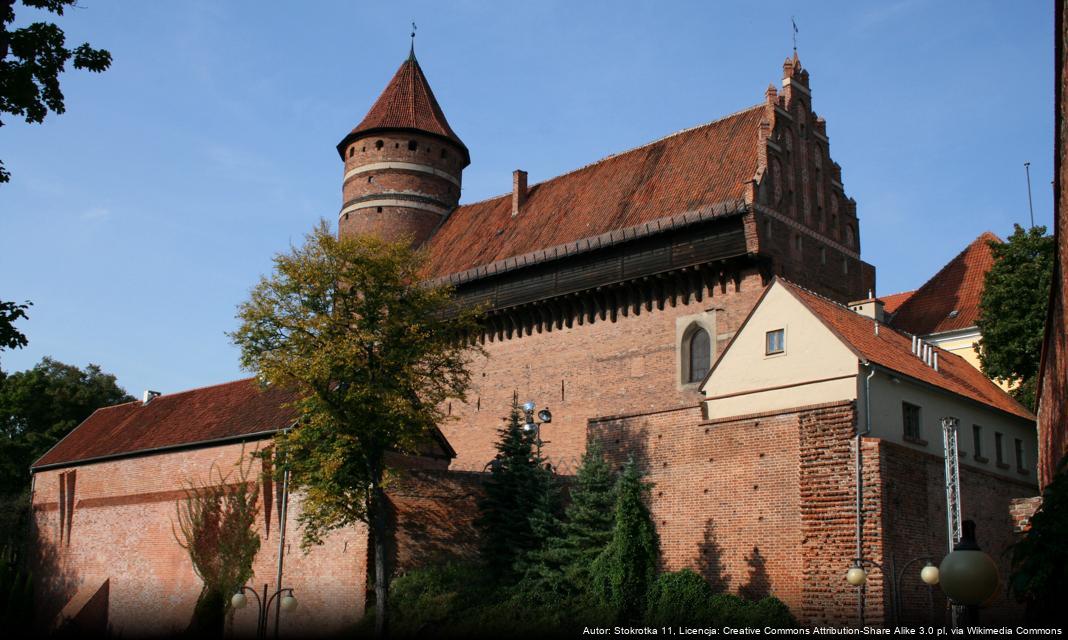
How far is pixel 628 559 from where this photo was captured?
21.9 metres

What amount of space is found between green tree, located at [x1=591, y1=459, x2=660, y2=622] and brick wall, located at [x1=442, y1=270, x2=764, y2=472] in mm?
7126

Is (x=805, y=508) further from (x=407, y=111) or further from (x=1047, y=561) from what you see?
(x=407, y=111)

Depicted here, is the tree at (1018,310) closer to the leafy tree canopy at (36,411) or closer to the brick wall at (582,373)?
the brick wall at (582,373)

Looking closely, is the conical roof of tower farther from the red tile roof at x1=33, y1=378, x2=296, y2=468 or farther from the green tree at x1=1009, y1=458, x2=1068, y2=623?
the green tree at x1=1009, y1=458, x2=1068, y2=623

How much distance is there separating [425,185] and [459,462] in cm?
1148

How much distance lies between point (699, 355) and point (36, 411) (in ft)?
96.7

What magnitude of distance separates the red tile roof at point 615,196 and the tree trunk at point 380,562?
9.29m

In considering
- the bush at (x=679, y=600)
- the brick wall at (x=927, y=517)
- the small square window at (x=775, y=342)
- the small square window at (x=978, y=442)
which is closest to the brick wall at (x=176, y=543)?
the bush at (x=679, y=600)

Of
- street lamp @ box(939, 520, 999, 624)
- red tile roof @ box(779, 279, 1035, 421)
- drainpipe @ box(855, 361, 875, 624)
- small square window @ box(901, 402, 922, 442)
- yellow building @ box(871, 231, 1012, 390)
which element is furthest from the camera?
yellow building @ box(871, 231, 1012, 390)

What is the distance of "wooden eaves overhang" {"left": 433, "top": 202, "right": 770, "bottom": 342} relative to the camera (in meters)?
29.5

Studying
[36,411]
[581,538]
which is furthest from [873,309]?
[36,411]

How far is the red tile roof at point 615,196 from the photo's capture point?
31891 mm

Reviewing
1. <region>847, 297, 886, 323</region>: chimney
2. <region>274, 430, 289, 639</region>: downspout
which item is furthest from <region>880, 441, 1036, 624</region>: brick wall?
<region>274, 430, 289, 639</region>: downspout

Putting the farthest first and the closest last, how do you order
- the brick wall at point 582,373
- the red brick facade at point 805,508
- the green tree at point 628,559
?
the brick wall at point 582,373
the green tree at point 628,559
the red brick facade at point 805,508
